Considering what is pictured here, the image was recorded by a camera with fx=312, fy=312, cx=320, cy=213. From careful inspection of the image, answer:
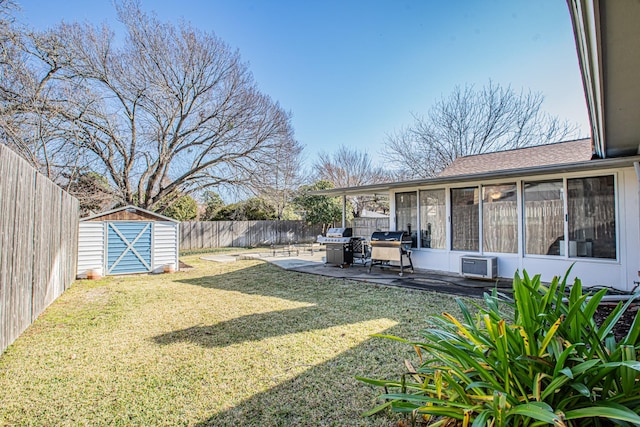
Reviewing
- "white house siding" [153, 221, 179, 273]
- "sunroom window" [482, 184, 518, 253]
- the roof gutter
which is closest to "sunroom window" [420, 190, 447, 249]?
"sunroom window" [482, 184, 518, 253]

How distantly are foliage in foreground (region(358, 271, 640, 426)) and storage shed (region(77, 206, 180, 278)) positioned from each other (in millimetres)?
9277

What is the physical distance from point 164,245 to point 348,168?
1814 cm

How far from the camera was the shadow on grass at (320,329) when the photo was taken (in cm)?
221

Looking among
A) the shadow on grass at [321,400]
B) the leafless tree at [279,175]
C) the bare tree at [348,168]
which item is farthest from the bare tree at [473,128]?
the shadow on grass at [321,400]

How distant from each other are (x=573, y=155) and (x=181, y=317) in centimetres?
969

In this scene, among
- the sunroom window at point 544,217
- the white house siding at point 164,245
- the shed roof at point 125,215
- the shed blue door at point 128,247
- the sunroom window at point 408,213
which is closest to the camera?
the sunroom window at point 544,217

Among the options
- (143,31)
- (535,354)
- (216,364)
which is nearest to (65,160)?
(143,31)

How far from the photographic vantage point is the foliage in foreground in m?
1.38

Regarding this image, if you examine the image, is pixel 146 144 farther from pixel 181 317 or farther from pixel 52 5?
pixel 181 317

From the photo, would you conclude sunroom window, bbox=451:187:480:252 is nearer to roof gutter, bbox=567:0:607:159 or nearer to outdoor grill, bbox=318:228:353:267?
outdoor grill, bbox=318:228:353:267

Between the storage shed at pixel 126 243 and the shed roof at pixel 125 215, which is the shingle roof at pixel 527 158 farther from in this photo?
the shed roof at pixel 125 215

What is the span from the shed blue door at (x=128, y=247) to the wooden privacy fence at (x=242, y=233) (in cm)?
712

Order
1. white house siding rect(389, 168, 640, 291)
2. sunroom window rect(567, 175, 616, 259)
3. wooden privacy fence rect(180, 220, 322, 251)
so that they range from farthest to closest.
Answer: wooden privacy fence rect(180, 220, 322, 251) → sunroom window rect(567, 175, 616, 259) → white house siding rect(389, 168, 640, 291)

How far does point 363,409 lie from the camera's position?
2238mm
